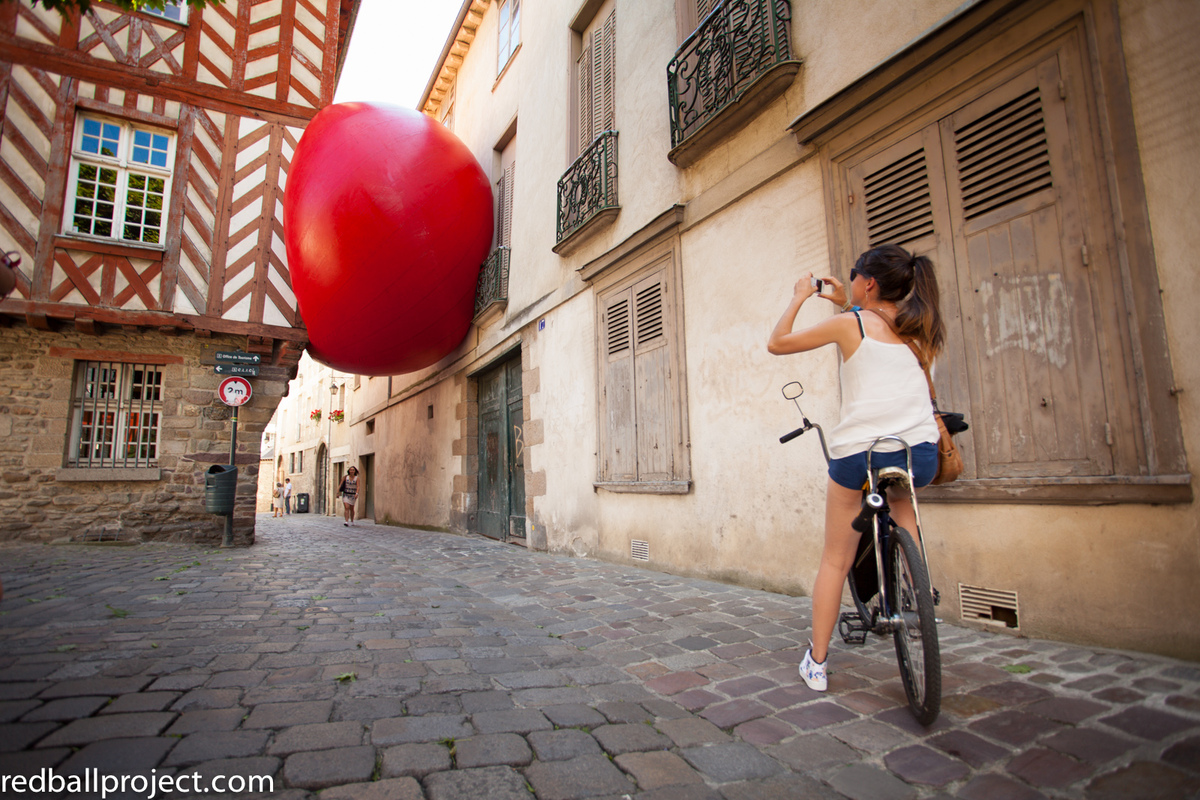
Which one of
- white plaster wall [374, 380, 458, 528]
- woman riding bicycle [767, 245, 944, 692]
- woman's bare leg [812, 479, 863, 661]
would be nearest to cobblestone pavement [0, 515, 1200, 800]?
woman's bare leg [812, 479, 863, 661]

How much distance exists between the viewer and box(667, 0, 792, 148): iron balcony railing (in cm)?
425

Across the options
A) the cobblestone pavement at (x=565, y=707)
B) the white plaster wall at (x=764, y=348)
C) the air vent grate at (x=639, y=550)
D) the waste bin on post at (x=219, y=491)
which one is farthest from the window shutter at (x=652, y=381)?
the waste bin on post at (x=219, y=491)

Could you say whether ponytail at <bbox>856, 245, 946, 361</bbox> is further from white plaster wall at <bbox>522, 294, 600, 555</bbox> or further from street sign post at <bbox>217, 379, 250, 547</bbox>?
street sign post at <bbox>217, 379, 250, 547</bbox>

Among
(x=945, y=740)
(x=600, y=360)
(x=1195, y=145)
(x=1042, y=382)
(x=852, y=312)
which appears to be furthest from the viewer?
(x=600, y=360)

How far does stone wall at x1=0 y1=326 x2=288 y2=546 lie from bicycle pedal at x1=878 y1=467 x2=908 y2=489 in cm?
872

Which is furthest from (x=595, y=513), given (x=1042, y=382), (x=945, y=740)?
(x=945, y=740)

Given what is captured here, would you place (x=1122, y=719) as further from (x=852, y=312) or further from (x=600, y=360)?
(x=600, y=360)

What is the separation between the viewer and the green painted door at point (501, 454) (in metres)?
8.69

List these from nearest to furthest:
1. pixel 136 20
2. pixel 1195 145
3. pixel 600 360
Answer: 1. pixel 1195 145
2. pixel 600 360
3. pixel 136 20

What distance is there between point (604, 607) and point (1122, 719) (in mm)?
2503

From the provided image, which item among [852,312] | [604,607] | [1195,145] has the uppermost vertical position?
[1195,145]

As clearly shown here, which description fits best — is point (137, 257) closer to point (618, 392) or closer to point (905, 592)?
point (618, 392)

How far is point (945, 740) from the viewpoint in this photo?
175cm

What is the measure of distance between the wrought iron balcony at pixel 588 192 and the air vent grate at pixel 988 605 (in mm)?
4591
